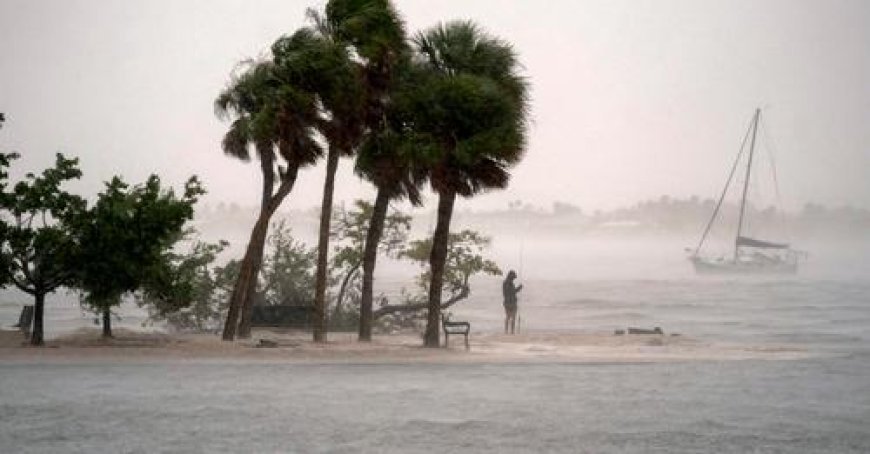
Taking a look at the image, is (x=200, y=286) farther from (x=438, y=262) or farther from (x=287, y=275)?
(x=438, y=262)

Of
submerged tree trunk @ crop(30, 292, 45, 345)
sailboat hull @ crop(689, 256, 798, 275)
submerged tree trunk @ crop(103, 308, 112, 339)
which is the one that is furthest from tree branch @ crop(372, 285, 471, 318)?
sailboat hull @ crop(689, 256, 798, 275)

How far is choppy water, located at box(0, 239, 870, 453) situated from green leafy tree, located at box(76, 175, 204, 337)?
3655mm

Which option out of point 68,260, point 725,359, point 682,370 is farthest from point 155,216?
point 725,359

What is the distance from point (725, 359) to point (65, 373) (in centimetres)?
1662

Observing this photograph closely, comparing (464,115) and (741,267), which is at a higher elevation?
(741,267)

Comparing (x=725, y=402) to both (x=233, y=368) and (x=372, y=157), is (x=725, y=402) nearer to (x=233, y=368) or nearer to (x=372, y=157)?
(x=233, y=368)

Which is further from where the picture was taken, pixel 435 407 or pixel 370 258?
pixel 370 258

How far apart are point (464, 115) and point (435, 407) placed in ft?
40.2

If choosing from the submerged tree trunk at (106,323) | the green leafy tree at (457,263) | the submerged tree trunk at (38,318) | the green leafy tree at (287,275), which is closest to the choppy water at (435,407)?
the submerged tree trunk at (38,318)

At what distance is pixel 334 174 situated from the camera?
28.1 meters

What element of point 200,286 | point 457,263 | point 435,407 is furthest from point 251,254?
point 435,407

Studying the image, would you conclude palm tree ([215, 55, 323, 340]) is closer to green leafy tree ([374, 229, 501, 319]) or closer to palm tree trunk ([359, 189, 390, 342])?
palm tree trunk ([359, 189, 390, 342])

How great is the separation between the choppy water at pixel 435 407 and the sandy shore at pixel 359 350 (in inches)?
55.6

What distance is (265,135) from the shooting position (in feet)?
82.0
